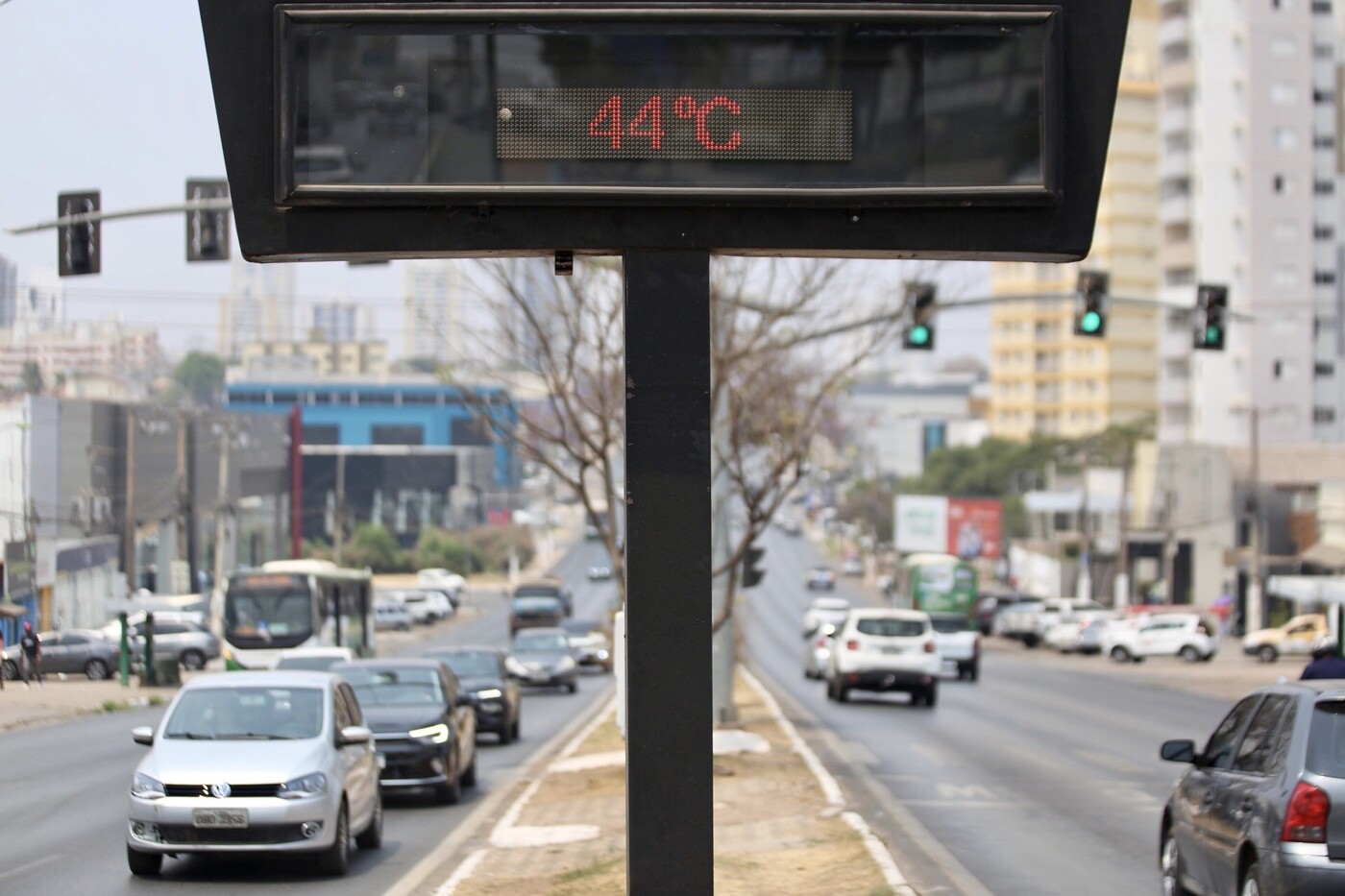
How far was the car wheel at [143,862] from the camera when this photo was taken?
12.9 meters

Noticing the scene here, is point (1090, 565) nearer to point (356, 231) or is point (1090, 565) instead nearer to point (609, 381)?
point (609, 381)

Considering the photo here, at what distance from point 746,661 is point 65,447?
25.3m

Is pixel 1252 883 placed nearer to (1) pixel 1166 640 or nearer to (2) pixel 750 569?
(2) pixel 750 569

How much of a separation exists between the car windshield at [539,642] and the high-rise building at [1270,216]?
55479 mm

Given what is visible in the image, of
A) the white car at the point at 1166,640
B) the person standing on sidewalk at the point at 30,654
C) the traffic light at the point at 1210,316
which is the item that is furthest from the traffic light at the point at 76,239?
the white car at the point at 1166,640

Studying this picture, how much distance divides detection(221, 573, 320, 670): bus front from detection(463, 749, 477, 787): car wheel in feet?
60.3

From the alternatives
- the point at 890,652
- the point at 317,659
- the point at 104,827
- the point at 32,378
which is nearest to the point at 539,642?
the point at 890,652

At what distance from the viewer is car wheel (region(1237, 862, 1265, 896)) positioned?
8938 millimetres

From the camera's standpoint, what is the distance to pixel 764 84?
8453 mm

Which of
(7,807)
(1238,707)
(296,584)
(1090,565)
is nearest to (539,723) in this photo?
(296,584)

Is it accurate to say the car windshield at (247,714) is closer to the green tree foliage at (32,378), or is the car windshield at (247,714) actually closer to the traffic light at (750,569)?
the traffic light at (750,569)

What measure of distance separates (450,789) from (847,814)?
519cm

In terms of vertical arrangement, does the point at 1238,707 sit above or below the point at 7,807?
above

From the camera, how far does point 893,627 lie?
33062mm
